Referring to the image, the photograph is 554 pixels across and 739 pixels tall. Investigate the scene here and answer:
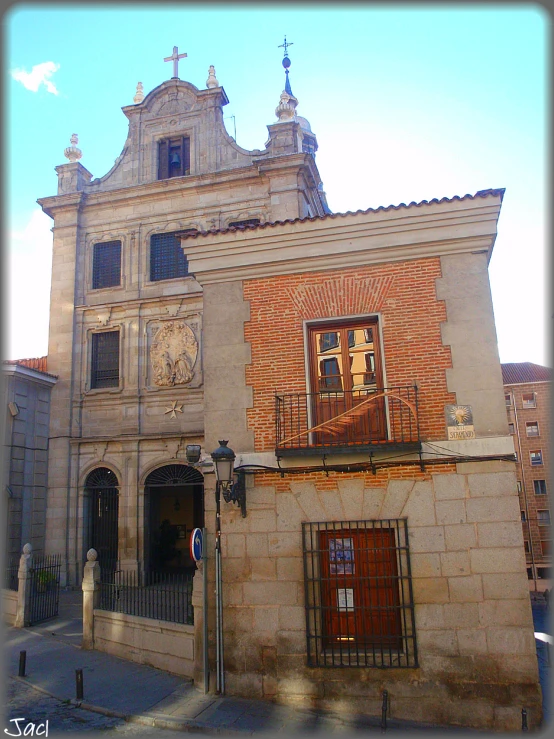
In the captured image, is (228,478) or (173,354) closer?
(228,478)

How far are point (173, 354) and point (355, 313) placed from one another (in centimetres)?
1105

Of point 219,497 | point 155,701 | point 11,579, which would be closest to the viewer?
point 155,701

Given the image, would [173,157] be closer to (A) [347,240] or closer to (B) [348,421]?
(A) [347,240]

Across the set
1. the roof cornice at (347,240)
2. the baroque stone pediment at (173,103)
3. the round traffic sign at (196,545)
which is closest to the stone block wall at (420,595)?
the round traffic sign at (196,545)

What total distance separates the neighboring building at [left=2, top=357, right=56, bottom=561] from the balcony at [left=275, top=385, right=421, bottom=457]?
11.2 meters

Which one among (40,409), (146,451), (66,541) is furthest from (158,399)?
(66,541)

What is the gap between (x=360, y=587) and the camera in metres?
8.18

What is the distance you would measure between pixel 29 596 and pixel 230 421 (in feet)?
26.0

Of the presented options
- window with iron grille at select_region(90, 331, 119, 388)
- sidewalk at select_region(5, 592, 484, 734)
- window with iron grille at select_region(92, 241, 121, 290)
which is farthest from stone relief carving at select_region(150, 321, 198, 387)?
→ sidewalk at select_region(5, 592, 484, 734)

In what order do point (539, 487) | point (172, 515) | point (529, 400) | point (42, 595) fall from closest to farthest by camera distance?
point (42, 595), point (172, 515), point (539, 487), point (529, 400)

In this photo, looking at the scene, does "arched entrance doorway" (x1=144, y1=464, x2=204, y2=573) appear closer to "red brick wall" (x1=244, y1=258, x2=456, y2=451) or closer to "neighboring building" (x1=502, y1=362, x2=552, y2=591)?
"red brick wall" (x1=244, y1=258, x2=456, y2=451)

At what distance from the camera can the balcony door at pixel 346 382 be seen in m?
8.57

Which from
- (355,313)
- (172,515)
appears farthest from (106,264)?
(355,313)

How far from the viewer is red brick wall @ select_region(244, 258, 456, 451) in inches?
335
